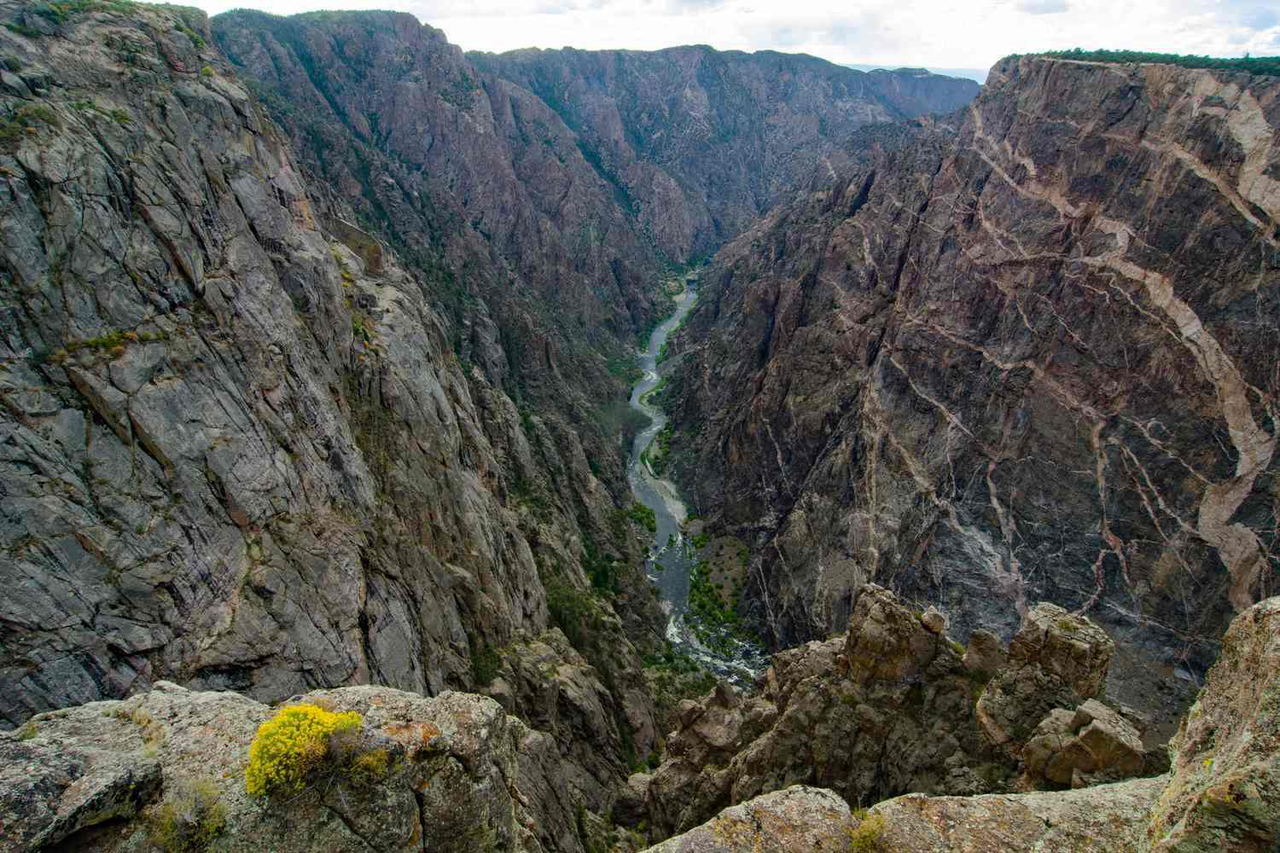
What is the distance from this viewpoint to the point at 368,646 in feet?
81.7

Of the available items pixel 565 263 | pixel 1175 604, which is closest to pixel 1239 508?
pixel 1175 604

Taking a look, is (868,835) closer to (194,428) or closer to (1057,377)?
(194,428)

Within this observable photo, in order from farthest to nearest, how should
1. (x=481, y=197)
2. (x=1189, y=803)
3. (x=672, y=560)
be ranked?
(x=481, y=197)
(x=672, y=560)
(x=1189, y=803)

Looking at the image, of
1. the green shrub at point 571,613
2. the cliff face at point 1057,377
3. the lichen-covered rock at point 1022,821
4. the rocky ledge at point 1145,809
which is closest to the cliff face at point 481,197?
the green shrub at point 571,613

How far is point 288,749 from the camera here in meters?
10.9

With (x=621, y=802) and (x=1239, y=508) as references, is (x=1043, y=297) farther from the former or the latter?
(x=621, y=802)

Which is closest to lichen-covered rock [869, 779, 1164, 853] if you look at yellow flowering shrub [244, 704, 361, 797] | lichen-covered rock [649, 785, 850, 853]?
lichen-covered rock [649, 785, 850, 853]

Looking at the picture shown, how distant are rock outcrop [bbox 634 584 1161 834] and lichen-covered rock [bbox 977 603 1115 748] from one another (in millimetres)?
33

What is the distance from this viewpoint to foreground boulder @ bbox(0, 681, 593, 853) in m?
9.55

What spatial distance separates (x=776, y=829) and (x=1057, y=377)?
45.6 m

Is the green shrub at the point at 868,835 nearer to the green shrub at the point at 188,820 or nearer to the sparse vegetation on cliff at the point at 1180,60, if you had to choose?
the green shrub at the point at 188,820

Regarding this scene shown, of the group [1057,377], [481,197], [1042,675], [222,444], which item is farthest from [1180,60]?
[481,197]

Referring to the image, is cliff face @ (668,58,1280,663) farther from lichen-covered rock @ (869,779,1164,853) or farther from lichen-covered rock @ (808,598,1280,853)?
lichen-covered rock @ (869,779,1164,853)

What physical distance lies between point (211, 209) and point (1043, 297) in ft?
171
